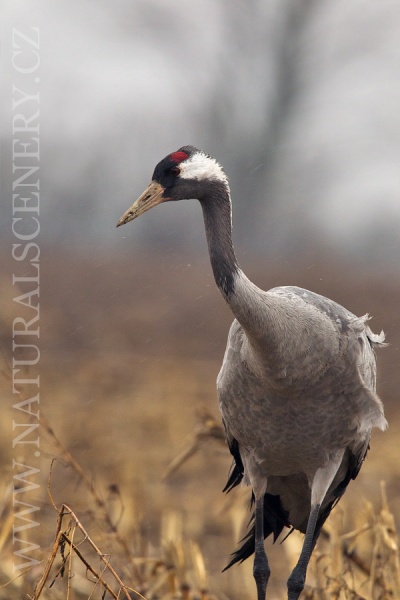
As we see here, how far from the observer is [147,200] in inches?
148

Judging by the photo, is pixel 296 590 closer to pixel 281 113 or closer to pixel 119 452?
pixel 119 452

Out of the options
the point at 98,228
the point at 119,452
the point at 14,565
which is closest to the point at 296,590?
the point at 14,565

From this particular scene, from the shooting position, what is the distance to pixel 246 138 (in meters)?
16.5

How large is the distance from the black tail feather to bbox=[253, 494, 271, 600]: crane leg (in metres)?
0.27

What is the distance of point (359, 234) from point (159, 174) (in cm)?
1283

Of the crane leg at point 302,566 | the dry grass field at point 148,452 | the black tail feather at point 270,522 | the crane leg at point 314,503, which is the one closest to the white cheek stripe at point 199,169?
the dry grass field at point 148,452

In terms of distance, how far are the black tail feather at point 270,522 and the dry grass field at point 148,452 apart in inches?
8.5

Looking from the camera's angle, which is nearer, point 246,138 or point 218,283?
point 218,283

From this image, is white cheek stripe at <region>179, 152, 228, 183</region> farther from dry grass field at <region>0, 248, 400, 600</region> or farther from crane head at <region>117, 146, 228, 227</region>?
dry grass field at <region>0, 248, 400, 600</region>

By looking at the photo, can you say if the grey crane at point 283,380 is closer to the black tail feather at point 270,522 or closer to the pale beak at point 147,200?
the pale beak at point 147,200

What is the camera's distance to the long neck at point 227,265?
369 cm

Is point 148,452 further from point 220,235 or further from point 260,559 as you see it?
point 220,235

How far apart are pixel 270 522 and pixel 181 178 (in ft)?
6.06

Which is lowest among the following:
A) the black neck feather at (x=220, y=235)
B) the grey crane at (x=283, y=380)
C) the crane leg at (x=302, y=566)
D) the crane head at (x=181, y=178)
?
the crane leg at (x=302, y=566)
